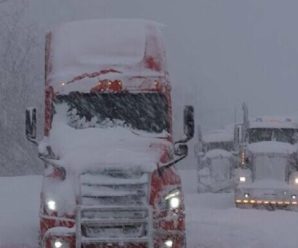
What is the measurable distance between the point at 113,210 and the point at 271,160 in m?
13.8

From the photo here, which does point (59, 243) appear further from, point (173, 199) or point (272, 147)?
point (272, 147)

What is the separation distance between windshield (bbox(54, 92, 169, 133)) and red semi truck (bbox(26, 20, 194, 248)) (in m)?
0.01

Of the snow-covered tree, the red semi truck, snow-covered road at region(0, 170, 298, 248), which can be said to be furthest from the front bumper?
the snow-covered tree

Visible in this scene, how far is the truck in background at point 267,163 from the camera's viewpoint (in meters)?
22.9

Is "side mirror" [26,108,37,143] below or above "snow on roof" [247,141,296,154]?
above

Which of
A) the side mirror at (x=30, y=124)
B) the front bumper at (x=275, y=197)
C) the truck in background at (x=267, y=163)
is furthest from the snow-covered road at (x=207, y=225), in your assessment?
the side mirror at (x=30, y=124)

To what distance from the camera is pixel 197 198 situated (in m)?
29.0

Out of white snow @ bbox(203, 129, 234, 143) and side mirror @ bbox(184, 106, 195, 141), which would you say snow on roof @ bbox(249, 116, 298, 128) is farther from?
side mirror @ bbox(184, 106, 195, 141)

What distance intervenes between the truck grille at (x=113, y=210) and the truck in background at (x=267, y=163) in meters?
12.9

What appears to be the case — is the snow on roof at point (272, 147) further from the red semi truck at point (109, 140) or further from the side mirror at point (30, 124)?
the side mirror at point (30, 124)

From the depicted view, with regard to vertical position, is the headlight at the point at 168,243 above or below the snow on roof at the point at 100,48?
below

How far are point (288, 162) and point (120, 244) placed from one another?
45.4 feet

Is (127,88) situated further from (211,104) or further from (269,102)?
(269,102)

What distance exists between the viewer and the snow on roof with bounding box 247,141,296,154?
23.3 meters
